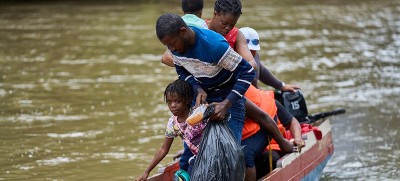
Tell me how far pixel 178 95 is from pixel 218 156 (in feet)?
1.94

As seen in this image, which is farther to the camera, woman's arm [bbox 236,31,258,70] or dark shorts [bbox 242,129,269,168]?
dark shorts [bbox 242,129,269,168]

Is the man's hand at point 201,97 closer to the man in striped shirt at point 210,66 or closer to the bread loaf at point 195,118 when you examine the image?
the man in striped shirt at point 210,66

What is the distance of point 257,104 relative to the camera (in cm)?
743

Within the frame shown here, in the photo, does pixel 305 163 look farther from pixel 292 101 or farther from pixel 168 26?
pixel 168 26

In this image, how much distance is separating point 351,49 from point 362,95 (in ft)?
16.6

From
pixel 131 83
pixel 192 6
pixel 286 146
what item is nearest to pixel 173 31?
pixel 192 6

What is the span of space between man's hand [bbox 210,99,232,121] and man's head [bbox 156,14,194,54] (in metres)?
0.50

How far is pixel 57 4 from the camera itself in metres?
29.3

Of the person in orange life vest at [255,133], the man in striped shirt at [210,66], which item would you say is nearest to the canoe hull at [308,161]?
the person in orange life vest at [255,133]

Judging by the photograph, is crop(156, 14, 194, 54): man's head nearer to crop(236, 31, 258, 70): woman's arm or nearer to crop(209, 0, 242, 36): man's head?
crop(209, 0, 242, 36): man's head

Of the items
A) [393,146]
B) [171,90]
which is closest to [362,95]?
[393,146]

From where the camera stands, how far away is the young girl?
21.5 ft

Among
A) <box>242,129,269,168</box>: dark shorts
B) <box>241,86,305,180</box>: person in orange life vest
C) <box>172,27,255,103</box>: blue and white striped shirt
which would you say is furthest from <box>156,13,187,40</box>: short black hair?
<box>242,129,269,168</box>: dark shorts

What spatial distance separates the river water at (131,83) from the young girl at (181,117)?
8.67 feet
